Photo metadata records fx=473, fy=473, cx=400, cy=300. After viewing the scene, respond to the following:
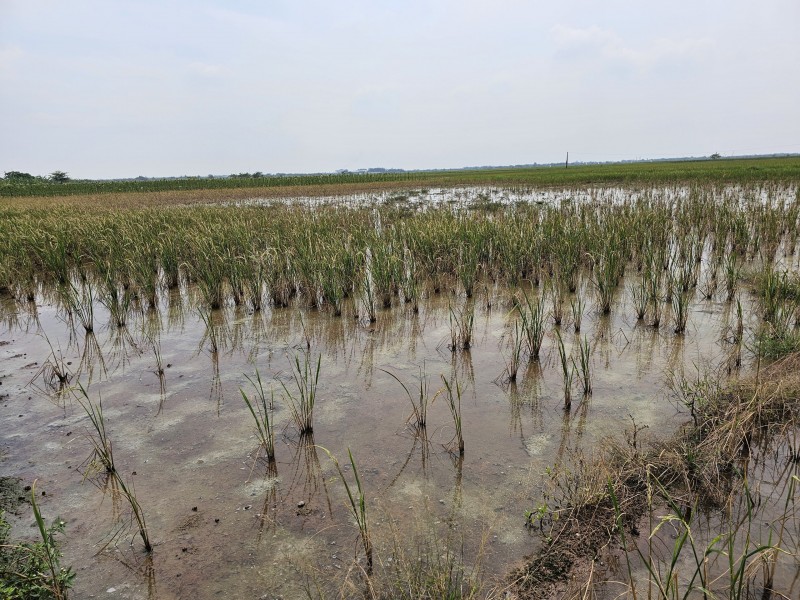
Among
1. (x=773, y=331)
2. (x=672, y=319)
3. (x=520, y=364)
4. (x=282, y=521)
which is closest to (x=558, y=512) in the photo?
(x=282, y=521)

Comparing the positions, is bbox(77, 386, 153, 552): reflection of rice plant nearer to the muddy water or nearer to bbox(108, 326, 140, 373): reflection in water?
the muddy water

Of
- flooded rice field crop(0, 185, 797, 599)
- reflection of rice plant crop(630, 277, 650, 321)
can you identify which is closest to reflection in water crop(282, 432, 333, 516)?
flooded rice field crop(0, 185, 797, 599)

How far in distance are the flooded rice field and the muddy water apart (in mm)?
15

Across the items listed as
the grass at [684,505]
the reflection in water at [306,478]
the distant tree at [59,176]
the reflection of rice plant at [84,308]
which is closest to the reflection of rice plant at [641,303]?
the grass at [684,505]

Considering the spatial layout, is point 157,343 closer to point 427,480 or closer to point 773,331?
point 427,480

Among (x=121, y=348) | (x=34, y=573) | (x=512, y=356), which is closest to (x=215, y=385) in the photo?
(x=121, y=348)

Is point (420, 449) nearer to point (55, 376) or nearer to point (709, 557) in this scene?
point (709, 557)

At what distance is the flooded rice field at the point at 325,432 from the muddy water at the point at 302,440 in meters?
0.01

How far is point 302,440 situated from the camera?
3.61m

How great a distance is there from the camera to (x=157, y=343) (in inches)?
230

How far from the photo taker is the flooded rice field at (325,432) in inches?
99.0

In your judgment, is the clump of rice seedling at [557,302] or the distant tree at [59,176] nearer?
the clump of rice seedling at [557,302]

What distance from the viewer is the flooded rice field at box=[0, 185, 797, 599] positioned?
8.25 feet

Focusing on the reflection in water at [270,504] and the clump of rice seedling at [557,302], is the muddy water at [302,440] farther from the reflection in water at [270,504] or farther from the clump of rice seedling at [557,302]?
the clump of rice seedling at [557,302]
